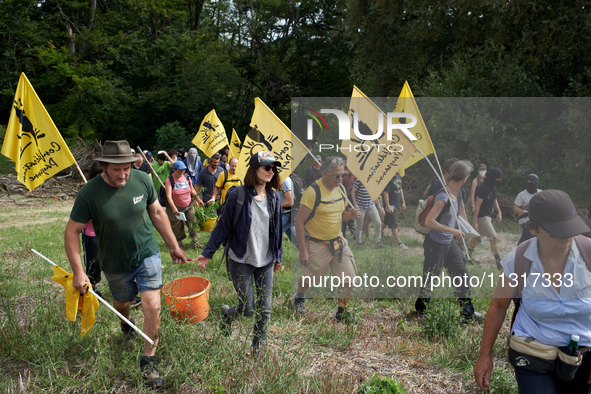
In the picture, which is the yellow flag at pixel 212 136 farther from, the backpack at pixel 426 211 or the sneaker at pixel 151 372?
the sneaker at pixel 151 372

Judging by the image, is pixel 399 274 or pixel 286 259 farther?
pixel 286 259

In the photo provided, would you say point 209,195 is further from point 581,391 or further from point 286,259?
point 581,391

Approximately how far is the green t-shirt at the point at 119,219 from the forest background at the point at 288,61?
500 inches

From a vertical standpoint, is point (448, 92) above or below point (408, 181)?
Answer: above

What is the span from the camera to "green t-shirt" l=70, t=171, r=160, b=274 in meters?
3.49

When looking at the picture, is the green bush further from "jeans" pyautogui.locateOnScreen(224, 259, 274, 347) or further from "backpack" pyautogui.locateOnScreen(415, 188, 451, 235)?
"backpack" pyautogui.locateOnScreen(415, 188, 451, 235)

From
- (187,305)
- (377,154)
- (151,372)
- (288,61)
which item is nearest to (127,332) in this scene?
(187,305)

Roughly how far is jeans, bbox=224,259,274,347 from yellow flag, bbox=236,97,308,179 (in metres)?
2.37

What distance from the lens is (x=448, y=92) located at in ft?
50.4

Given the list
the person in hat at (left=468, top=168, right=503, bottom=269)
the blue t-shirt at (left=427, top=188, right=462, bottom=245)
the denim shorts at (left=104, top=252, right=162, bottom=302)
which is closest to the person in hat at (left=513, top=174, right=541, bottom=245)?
the person in hat at (left=468, top=168, right=503, bottom=269)

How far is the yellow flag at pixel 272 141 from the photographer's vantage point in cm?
635

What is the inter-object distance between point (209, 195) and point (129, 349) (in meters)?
5.39

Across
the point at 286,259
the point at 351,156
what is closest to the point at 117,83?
the point at 286,259

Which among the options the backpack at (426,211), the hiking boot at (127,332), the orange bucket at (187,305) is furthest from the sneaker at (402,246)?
the hiking boot at (127,332)
